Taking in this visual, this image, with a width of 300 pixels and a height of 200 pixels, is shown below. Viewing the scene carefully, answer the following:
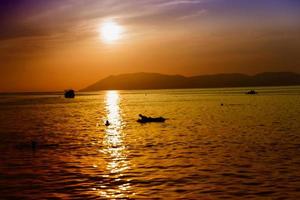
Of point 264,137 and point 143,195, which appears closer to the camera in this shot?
point 143,195

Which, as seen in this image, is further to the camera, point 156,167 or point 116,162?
point 116,162

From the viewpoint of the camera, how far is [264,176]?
23766 mm

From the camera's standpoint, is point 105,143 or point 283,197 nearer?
point 283,197

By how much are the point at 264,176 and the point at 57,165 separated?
572 inches

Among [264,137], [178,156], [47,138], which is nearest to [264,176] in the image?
[178,156]

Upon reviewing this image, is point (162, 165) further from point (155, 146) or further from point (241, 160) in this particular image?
point (155, 146)

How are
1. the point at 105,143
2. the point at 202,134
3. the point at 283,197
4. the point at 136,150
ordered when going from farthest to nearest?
the point at 202,134
the point at 105,143
the point at 136,150
the point at 283,197

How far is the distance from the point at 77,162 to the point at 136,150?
22.4ft

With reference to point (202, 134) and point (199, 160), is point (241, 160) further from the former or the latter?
point (202, 134)

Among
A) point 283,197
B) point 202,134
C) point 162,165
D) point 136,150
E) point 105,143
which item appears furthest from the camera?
point 202,134

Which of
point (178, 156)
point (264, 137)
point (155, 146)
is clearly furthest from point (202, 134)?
point (178, 156)

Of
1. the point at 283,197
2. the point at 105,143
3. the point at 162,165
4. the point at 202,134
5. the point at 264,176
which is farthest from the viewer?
the point at 202,134

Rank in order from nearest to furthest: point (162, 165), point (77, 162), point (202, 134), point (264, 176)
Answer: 1. point (264, 176)
2. point (162, 165)
3. point (77, 162)
4. point (202, 134)

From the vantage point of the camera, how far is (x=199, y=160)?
96.4 ft
